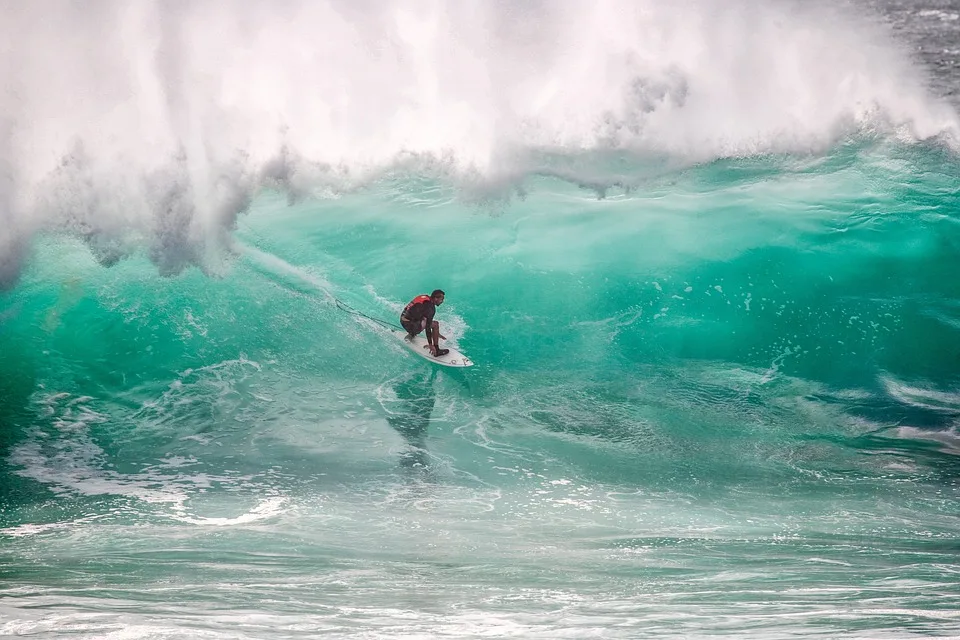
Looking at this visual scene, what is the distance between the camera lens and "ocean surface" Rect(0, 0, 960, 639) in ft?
A: 18.1

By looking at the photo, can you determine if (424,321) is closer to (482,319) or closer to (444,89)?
(482,319)

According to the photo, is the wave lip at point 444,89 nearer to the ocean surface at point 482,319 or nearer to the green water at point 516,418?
the ocean surface at point 482,319

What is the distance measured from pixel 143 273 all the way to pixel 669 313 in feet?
17.8

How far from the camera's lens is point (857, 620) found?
4754mm

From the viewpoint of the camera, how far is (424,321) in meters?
8.41

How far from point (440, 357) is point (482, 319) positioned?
856 mm

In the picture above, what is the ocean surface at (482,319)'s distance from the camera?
5520 millimetres

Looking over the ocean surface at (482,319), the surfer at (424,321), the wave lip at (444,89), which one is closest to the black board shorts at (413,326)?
the surfer at (424,321)

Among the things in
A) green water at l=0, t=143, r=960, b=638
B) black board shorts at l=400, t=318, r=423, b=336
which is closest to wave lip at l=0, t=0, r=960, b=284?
green water at l=0, t=143, r=960, b=638

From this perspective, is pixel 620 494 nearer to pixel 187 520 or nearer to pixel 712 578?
pixel 712 578

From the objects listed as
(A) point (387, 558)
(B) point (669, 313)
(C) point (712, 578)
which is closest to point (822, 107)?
(B) point (669, 313)

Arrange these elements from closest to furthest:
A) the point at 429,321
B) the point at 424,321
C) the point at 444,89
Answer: the point at 429,321 → the point at 424,321 → the point at 444,89

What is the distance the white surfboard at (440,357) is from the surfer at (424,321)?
4cm

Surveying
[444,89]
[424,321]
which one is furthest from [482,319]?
[444,89]
